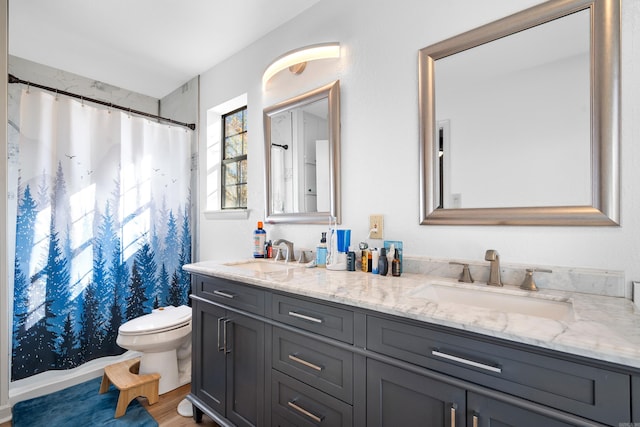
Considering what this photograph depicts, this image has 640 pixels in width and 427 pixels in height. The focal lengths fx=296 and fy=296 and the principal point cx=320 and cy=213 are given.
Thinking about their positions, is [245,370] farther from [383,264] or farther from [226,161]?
[226,161]

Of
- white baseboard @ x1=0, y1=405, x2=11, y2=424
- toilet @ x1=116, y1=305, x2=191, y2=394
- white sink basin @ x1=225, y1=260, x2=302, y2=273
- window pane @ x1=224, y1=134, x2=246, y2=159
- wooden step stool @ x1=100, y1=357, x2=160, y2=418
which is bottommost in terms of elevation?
white baseboard @ x1=0, y1=405, x2=11, y2=424

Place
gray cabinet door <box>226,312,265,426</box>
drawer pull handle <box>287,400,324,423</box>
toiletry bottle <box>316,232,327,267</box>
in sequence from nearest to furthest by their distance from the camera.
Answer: drawer pull handle <box>287,400,324,423</box>
gray cabinet door <box>226,312,265,426</box>
toiletry bottle <box>316,232,327,267</box>

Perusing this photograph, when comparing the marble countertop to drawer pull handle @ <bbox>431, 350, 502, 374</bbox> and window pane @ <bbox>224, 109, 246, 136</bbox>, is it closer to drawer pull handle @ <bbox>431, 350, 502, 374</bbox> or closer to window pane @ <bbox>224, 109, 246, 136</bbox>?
drawer pull handle @ <bbox>431, 350, 502, 374</bbox>

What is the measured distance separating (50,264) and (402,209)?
230cm

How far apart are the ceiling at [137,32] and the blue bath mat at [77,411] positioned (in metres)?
2.49

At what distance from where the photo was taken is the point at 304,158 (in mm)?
1900

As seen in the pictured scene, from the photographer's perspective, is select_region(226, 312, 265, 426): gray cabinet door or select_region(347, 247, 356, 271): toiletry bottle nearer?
select_region(226, 312, 265, 426): gray cabinet door

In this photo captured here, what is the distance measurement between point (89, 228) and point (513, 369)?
8.50ft

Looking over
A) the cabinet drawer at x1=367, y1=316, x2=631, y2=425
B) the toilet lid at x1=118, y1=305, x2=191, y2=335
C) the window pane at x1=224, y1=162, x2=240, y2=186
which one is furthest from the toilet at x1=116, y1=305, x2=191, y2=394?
the cabinet drawer at x1=367, y1=316, x2=631, y2=425

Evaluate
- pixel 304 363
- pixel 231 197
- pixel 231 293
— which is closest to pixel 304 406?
pixel 304 363

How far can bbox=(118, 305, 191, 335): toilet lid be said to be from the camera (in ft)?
6.22

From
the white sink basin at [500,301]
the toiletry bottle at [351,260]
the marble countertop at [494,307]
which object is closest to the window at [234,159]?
the marble countertop at [494,307]

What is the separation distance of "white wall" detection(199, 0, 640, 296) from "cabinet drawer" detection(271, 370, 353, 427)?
2.45 feet

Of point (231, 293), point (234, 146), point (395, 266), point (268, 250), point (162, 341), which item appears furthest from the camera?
point (234, 146)
